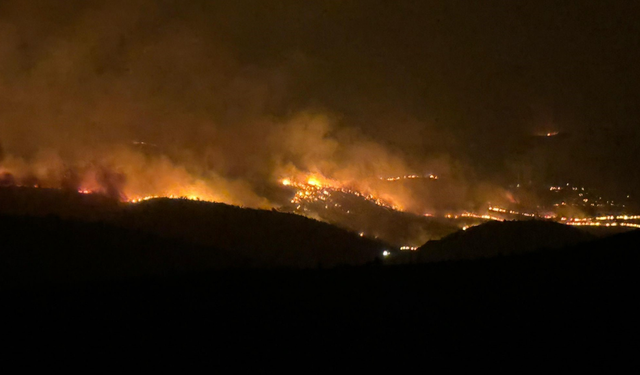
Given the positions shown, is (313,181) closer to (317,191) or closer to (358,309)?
(317,191)

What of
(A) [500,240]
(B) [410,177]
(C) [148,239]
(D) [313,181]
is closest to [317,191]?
(D) [313,181]

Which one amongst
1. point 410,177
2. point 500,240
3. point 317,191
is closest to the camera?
point 500,240

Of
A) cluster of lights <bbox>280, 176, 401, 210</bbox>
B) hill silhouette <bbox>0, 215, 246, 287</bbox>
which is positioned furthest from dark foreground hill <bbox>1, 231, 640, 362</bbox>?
cluster of lights <bbox>280, 176, 401, 210</bbox>

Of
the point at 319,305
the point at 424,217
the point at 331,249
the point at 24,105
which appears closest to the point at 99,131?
the point at 24,105

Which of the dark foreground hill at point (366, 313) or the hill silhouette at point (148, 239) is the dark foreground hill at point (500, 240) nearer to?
the hill silhouette at point (148, 239)

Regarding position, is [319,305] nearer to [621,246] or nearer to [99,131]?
[621,246]

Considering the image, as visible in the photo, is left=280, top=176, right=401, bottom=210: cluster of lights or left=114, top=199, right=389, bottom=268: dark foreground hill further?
left=280, top=176, right=401, bottom=210: cluster of lights

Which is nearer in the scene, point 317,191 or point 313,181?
point 317,191

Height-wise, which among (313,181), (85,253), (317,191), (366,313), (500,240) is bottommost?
(366,313)

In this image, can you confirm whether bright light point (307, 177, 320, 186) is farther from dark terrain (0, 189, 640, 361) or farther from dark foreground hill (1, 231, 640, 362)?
dark foreground hill (1, 231, 640, 362)
